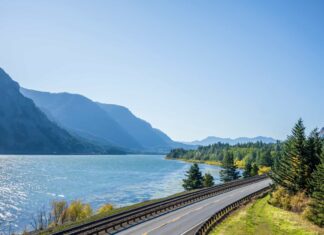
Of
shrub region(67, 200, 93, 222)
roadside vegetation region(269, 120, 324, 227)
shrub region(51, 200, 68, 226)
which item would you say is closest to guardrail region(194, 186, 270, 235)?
roadside vegetation region(269, 120, 324, 227)

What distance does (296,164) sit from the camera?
5631 cm

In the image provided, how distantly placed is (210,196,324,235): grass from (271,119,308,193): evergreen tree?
4.94m

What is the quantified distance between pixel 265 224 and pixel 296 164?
15.3 meters

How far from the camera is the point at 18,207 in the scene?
82625mm

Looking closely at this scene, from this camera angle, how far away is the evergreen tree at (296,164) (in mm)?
55562

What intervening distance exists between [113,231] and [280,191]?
33390 millimetres

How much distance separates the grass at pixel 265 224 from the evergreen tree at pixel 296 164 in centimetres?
494

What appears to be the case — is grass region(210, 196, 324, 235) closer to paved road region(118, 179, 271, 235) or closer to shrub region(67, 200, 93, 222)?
paved road region(118, 179, 271, 235)

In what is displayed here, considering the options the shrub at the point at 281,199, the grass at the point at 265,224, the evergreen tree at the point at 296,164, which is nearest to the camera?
the grass at the point at 265,224

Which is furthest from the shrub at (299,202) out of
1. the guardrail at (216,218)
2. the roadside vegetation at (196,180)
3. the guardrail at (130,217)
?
the roadside vegetation at (196,180)

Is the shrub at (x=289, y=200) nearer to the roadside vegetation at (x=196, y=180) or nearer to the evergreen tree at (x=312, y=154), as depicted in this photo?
the evergreen tree at (x=312, y=154)

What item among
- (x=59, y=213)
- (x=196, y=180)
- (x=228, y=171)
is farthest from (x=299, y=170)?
(x=228, y=171)

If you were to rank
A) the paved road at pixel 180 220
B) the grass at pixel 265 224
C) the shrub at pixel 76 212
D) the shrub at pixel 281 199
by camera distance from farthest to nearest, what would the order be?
1. the shrub at pixel 76 212
2. the shrub at pixel 281 199
3. the grass at pixel 265 224
4. the paved road at pixel 180 220

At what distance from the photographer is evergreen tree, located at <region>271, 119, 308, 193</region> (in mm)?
55562
